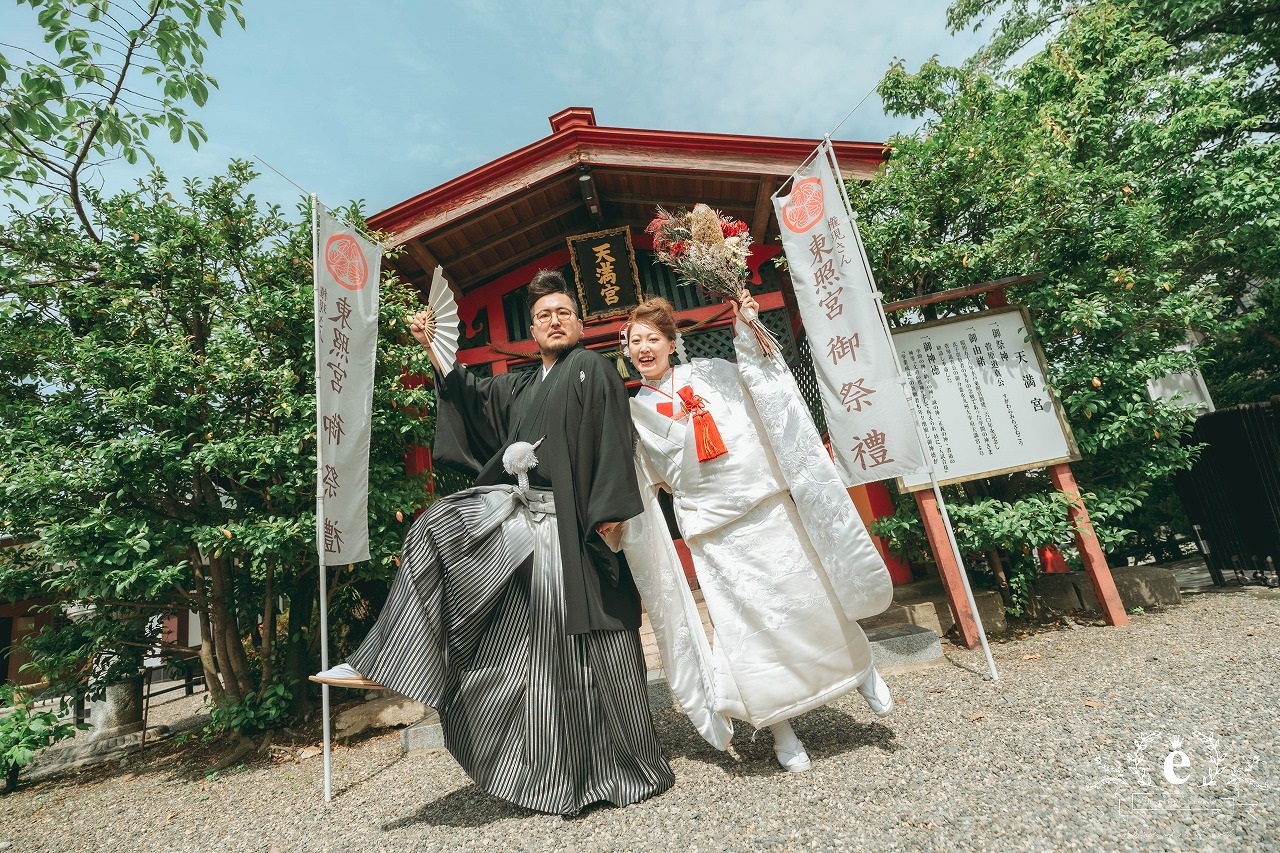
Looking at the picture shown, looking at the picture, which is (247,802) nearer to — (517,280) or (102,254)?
(102,254)

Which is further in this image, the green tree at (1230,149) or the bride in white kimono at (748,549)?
the green tree at (1230,149)

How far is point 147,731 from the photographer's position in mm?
6492

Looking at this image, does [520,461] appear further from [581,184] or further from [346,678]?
[581,184]

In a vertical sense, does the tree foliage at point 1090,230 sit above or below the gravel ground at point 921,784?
above

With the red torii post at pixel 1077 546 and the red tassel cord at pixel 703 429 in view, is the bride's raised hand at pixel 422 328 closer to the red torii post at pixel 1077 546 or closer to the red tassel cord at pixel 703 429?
the red tassel cord at pixel 703 429

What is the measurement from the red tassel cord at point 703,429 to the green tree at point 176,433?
3.00 metres

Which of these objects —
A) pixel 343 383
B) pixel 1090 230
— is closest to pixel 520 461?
pixel 343 383

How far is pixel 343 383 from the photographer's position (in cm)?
432

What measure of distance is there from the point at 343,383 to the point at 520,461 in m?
2.09

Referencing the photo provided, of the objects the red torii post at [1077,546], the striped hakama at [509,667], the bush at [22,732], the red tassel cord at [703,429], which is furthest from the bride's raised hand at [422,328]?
the bush at [22,732]

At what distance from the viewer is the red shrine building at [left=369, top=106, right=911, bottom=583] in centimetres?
628

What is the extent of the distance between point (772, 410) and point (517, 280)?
517 centimetres

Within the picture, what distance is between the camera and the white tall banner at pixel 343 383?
4105 millimetres

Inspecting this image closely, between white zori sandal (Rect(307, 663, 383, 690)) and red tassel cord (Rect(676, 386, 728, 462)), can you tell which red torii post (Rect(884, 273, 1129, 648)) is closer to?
red tassel cord (Rect(676, 386, 728, 462))
